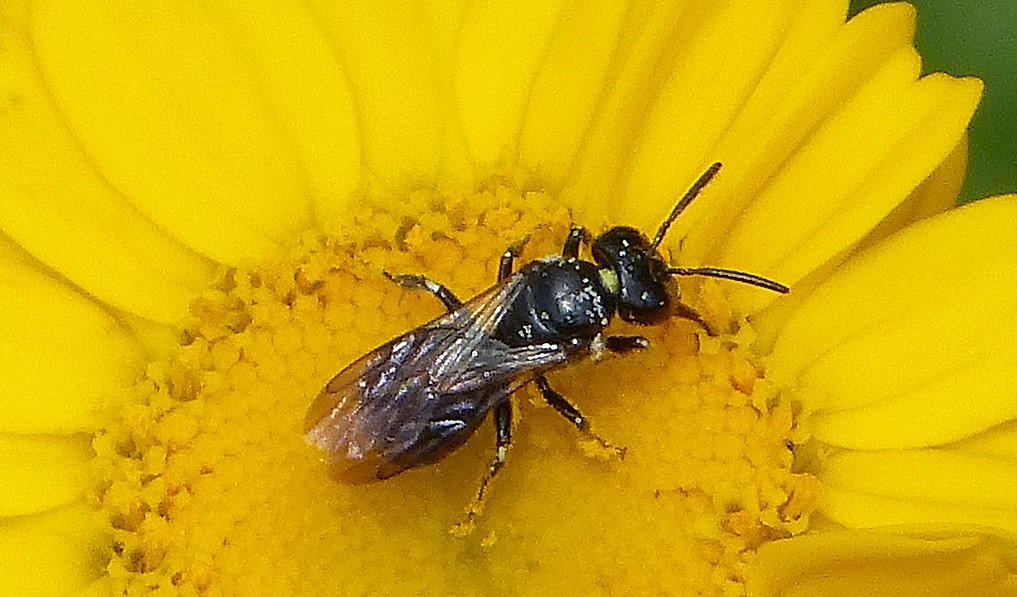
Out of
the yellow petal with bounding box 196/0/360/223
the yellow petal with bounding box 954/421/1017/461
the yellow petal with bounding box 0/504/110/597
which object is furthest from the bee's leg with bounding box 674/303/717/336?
the yellow petal with bounding box 0/504/110/597

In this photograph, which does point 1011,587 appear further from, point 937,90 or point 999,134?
point 999,134

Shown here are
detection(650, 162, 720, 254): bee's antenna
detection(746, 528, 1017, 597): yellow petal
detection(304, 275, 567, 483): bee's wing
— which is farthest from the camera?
detection(650, 162, 720, 254): bee's antenna

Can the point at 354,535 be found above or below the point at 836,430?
below

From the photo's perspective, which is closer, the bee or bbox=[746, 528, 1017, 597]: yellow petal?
bbox=[746, 528, 1017, 597]: yellow petal

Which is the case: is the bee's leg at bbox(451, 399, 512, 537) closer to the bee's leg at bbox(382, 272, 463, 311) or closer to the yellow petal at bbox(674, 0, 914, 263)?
the bee's leg at bbox(382, 272, 463, 311)

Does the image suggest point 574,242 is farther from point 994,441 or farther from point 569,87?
point 994,441

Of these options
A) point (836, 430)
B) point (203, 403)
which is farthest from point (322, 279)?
point (836, 430)

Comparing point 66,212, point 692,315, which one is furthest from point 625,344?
point 66,212
